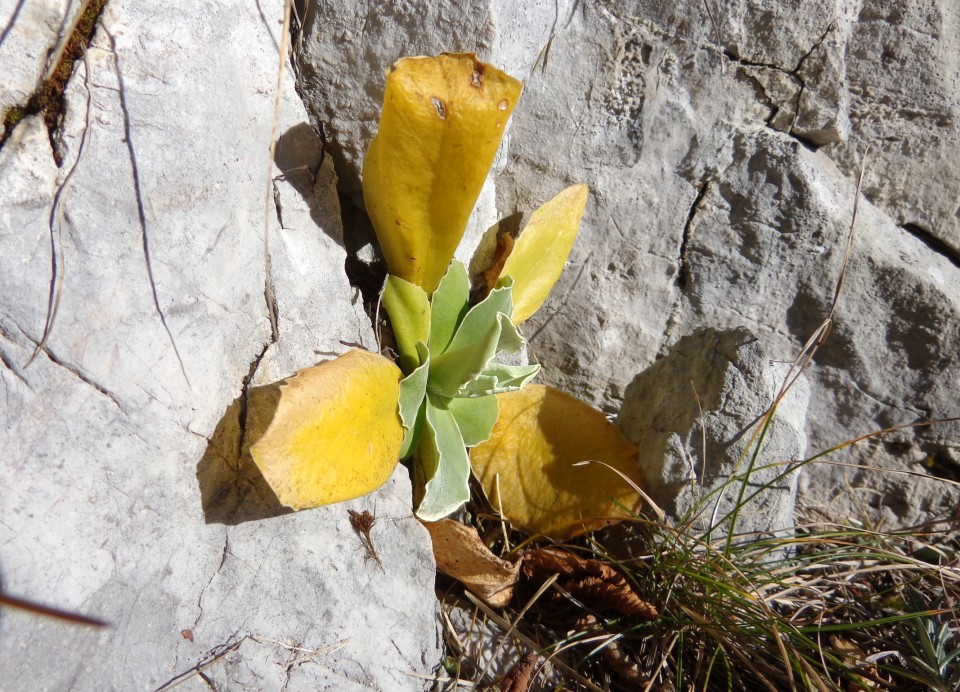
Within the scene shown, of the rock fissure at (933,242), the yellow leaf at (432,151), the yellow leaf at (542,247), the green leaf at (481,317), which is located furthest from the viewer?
the rock fissure at (933,242)

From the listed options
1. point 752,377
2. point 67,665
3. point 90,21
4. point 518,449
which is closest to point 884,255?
point 752,377

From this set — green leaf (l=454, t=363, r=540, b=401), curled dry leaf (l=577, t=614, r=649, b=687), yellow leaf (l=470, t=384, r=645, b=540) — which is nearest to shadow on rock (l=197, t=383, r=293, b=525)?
green leaf (l=454, t=363, r=540, b=401)

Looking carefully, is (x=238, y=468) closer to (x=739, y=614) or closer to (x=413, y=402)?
(x=413, y=402)

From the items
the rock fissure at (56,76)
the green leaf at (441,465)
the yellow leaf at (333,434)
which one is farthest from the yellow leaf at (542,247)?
the rock fissure at (56,76)

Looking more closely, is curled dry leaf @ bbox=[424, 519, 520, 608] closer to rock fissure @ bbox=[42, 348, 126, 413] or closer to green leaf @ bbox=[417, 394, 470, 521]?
green leaf @ bbox=[417, 394, 470, 521]

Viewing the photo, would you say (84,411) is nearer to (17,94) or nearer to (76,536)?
(76,536)

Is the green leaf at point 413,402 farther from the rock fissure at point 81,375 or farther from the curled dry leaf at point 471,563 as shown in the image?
the rock fissure at point 81,375
